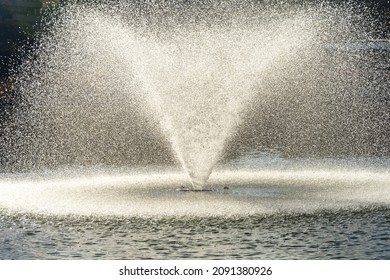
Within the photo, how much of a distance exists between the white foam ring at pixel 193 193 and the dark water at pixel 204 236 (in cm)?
80

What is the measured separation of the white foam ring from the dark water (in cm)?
80

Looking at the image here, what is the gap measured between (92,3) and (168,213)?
137 feet

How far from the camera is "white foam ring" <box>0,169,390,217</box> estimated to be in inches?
792

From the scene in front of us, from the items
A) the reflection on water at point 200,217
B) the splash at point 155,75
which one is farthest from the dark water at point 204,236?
the splash at point 155,75

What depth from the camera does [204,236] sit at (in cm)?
1736

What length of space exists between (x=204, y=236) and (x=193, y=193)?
5.00 metres

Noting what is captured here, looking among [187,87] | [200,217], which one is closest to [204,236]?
[200,217]

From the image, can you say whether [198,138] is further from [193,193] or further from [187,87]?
[193,193]

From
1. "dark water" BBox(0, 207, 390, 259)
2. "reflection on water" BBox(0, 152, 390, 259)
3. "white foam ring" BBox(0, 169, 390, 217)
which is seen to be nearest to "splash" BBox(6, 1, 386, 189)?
"white foam ring" BBox(0, 169, 390, 217)

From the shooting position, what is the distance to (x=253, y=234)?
1745 cm

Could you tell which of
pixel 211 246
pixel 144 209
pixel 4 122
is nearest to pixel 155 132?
pixel 4 122

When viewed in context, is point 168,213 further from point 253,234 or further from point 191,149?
point 191,149

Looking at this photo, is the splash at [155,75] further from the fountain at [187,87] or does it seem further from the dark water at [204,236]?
the dark water at [204,236]

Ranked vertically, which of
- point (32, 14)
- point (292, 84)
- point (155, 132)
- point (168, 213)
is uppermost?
point (32, 14)
